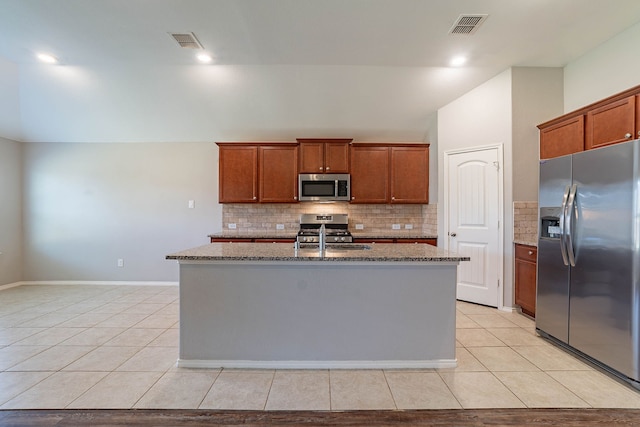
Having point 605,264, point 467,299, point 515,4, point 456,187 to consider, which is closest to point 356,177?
point 456,187

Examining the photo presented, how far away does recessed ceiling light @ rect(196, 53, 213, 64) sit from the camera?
3.13 m

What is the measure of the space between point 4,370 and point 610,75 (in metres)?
5.80

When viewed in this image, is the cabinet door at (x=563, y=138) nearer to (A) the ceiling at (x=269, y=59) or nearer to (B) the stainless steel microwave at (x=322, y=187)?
(A) the ceiling at (x=269, y=59)

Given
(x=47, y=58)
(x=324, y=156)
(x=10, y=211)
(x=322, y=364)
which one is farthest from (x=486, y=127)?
(x=10, y=211)

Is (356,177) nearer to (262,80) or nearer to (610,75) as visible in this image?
(262,80)

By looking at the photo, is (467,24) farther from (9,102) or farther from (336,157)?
(9,102)

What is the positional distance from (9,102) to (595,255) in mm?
6569

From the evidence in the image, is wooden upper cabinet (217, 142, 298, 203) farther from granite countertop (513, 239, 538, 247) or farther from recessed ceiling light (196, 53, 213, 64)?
granite countertop (513, 239, 538, 247)

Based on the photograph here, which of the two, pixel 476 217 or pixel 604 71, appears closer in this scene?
pixel 604 71

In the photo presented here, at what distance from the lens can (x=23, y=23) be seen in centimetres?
259

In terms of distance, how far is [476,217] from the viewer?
3.68m

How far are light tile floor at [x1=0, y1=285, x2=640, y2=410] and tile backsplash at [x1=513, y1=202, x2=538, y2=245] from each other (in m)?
1.04

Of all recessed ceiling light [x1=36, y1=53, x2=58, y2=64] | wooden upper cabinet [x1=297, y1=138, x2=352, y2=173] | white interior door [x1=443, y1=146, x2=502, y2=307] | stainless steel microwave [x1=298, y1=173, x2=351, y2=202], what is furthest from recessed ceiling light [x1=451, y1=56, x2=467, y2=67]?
recessed ceiling light [x1=36, y1=53, x2=58, y2=64]

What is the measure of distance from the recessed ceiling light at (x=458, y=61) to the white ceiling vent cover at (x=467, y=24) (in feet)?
1.50
